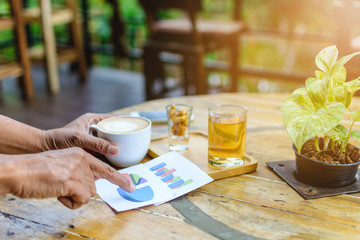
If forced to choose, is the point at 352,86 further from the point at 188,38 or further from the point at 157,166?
the point at 188,38

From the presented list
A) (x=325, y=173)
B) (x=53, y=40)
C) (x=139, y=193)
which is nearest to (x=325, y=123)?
(x=325, y=173)

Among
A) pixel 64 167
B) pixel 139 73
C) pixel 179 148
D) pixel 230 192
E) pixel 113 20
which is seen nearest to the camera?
pixel 64 167

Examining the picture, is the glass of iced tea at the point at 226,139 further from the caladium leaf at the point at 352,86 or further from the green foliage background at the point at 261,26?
the green foliage background at the point at 261,26

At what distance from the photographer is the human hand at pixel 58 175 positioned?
→ 25.8 inches

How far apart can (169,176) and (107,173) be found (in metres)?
0.17

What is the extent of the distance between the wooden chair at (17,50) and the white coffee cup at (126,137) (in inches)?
92.4

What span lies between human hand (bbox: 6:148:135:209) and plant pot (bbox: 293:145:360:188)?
1.34 ft

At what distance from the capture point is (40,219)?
2.35 ft

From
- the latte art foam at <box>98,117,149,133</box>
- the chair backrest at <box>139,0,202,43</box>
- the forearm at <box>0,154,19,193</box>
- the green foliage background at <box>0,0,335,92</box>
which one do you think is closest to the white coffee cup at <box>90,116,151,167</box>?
the latte art foam at <box>98,117,149,133</box>

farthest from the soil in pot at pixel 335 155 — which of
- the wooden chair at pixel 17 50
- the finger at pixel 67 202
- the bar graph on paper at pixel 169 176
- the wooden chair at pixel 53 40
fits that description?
the wooden chair at pixel 53 40

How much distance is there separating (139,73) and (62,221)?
3.53m

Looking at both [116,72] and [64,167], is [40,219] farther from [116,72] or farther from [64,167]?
[116,72]

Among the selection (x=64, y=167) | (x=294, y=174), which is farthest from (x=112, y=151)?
(x=294, y=174)

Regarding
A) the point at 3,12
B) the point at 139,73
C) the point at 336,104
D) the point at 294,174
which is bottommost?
the point at 139,73
